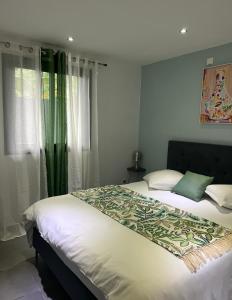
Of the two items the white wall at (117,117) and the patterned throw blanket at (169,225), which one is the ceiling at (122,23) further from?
the patterned throw blanket at (169,225)

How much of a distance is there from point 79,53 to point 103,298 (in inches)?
111

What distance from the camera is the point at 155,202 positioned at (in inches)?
89.7

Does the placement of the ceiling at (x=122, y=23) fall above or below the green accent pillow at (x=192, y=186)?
above

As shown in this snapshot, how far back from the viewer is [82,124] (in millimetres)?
3156

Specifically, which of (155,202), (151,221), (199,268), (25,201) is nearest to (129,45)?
(155,202)

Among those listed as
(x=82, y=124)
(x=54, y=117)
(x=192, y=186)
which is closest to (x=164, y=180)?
(x=192, y=186)

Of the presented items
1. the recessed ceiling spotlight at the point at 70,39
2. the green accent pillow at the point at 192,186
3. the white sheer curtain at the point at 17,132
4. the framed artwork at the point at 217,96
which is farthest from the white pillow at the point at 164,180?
the recessed ceiling spotlight at the point at 70,39

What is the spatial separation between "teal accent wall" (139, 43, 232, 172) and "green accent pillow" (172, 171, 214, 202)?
0.58 meters

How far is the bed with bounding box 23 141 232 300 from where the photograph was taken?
121cm

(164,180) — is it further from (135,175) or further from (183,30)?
(183,30)

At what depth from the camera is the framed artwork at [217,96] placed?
106 inches

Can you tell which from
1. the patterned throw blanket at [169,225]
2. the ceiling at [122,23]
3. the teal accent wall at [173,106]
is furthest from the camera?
the teal accent wall at [173,106]

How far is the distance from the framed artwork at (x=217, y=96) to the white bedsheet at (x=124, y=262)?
132cm

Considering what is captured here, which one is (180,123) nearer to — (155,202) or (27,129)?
(155,202)
